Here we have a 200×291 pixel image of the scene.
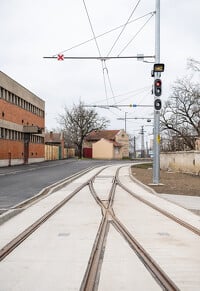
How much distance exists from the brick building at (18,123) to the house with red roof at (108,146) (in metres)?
36.9

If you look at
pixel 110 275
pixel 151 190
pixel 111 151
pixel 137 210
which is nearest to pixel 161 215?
pixel 137 210

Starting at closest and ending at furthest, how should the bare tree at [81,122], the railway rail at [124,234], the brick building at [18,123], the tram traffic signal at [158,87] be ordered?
the railway rail at [124,234] → the tram traffic signal at [158,87] → the brick building at [18,123] → the bare tree at [81,122]

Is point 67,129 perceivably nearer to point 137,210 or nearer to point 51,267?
point 137,210

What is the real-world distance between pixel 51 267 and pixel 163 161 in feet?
154

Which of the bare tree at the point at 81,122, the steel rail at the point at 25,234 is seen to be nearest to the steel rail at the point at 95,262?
the steel rail at the point at 25,234

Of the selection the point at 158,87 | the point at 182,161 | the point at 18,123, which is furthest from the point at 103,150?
the point at 158,87

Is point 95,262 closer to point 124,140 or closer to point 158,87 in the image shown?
point 158,87

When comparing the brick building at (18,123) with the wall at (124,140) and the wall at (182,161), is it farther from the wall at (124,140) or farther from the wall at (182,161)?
the wall at (124,140)

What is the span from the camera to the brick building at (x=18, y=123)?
166 ft

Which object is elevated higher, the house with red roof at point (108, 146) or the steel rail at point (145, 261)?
the house with red roof at point (108, 146)

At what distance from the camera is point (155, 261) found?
24.5ft

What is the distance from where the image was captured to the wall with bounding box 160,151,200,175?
3722 centimetres

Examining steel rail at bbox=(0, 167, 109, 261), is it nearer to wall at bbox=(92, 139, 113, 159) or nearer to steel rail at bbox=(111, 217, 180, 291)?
steel rail at bbox=(111, 217, 180, 291)

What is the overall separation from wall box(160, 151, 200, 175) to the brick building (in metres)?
16.5
